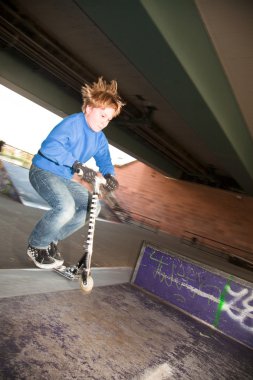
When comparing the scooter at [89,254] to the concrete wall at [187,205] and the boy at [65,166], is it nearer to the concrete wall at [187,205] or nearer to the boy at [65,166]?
the boy at [65,166]

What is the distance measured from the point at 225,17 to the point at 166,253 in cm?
332

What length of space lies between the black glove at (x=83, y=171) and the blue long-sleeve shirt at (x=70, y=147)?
49 millimetres

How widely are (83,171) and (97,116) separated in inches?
22.1

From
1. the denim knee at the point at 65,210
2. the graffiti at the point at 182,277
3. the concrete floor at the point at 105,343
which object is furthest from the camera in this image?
the graffiti at the point at 182,277

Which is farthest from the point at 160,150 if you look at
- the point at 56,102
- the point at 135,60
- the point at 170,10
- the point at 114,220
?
the point at 170,10

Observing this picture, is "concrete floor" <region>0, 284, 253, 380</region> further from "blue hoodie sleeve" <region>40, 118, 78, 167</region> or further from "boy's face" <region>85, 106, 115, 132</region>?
"boy's face" <region>85, 106, 115, 132</region>

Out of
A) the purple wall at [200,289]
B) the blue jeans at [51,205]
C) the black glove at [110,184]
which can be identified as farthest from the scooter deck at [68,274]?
the purple wall at [200,289]

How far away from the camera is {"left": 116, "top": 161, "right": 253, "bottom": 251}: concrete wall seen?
52.4 feet

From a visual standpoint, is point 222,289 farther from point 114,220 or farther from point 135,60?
point 114,220

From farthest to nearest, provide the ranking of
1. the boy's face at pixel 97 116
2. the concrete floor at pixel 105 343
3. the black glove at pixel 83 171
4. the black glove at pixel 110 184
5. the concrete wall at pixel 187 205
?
the concrete wall at pixel 187 205 → the black glove at pixel 110 184 → the boy's face at pixel 97 116 → the black glove at pixel 83 171 → the concrete floor at pixel 105 343

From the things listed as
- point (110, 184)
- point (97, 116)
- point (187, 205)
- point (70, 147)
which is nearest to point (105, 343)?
point (110, 184)

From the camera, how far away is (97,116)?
7.93ft

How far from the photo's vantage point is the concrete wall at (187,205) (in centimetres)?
1598

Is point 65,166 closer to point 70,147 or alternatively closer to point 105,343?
point 70,147
